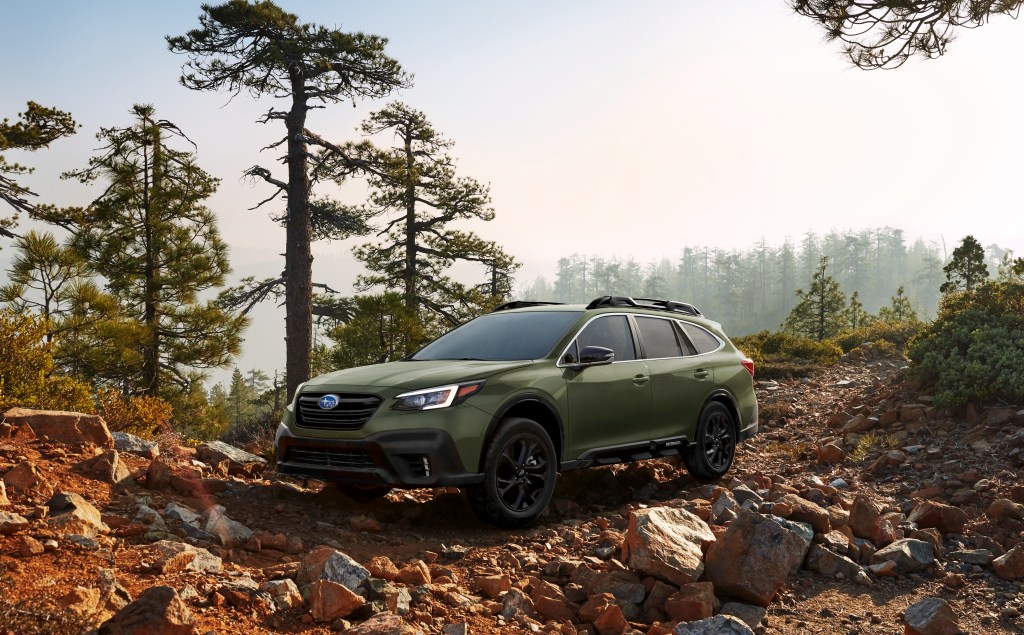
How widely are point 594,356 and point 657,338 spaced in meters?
1.56

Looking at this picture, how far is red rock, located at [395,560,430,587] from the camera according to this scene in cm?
503

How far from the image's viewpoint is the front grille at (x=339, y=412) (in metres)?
6.19

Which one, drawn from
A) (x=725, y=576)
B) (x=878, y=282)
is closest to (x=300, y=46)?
(x=725, y=576)

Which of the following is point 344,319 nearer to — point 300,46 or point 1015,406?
point 300,46

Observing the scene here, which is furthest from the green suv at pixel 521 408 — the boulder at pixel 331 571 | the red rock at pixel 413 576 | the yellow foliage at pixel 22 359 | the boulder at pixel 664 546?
the yellow foliage at pixel 22 359

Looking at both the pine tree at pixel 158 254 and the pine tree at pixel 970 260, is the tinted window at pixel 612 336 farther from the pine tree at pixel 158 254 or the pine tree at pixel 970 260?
the pine tree at pixel 970 260

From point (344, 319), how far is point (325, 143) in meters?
11.3

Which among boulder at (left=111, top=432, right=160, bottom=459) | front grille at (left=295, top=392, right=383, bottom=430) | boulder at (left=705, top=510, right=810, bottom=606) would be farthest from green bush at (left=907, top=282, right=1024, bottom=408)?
boulder at (left=111, top=432, right=160, bottom=459)

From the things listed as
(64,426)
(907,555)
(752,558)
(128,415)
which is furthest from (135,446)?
(907,555)

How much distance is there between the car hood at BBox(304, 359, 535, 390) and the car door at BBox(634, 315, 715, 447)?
1.64 meters

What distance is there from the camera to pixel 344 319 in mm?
31797

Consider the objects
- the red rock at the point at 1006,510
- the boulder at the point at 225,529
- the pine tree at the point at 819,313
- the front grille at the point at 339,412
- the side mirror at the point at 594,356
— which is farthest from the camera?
the pine tree at the point at 819,313

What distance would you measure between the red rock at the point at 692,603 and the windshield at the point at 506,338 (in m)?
2.46

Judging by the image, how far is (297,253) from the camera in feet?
68.9
